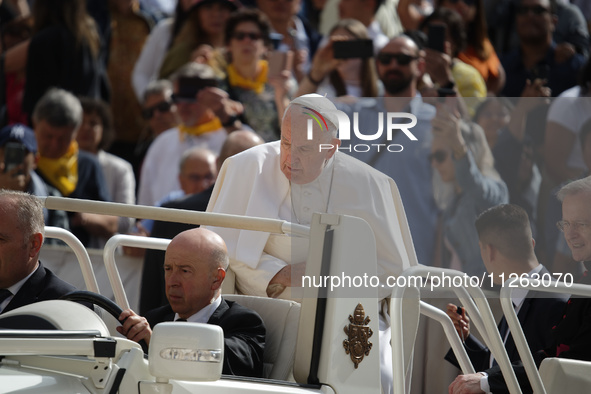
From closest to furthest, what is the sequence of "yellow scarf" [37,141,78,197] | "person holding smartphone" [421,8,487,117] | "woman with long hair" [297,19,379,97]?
1. "woman with long hair" [297,19,379,97]
2. "yellow scarf" [37,141,78,197]
3. "person holding smartphone" [421,8,487,117]

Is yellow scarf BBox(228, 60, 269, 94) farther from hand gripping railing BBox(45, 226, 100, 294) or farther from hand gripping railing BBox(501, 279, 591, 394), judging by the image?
hand gripping railing BBox(501, 279, 591, 394)

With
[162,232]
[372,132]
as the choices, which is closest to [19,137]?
[162,232]

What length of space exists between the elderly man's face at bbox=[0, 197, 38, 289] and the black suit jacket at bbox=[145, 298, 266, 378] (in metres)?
0.78

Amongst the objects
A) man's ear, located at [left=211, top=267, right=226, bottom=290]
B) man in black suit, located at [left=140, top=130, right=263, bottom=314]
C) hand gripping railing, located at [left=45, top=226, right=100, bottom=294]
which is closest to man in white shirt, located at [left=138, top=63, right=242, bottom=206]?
man in black suit, located at [left=140, top=130, right=263, bottom=314]

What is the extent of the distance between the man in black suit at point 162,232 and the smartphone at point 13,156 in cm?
107

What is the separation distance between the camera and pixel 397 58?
788 centimetres

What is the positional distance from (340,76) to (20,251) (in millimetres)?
4156

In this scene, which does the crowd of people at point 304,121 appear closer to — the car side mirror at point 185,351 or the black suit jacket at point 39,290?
the black suit jacket at point 39,290

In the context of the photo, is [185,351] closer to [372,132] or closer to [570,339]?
[372,132]

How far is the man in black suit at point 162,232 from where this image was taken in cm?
690

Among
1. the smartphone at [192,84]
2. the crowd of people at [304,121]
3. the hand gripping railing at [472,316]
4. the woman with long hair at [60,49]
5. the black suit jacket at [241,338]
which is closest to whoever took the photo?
the hand gripping railing at [472,316]

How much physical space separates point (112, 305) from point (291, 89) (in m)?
5.13

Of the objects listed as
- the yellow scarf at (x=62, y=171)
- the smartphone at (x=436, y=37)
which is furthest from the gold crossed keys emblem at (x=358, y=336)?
the smartphone at (x=436, y=37)

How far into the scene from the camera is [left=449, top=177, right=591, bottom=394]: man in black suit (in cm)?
447
